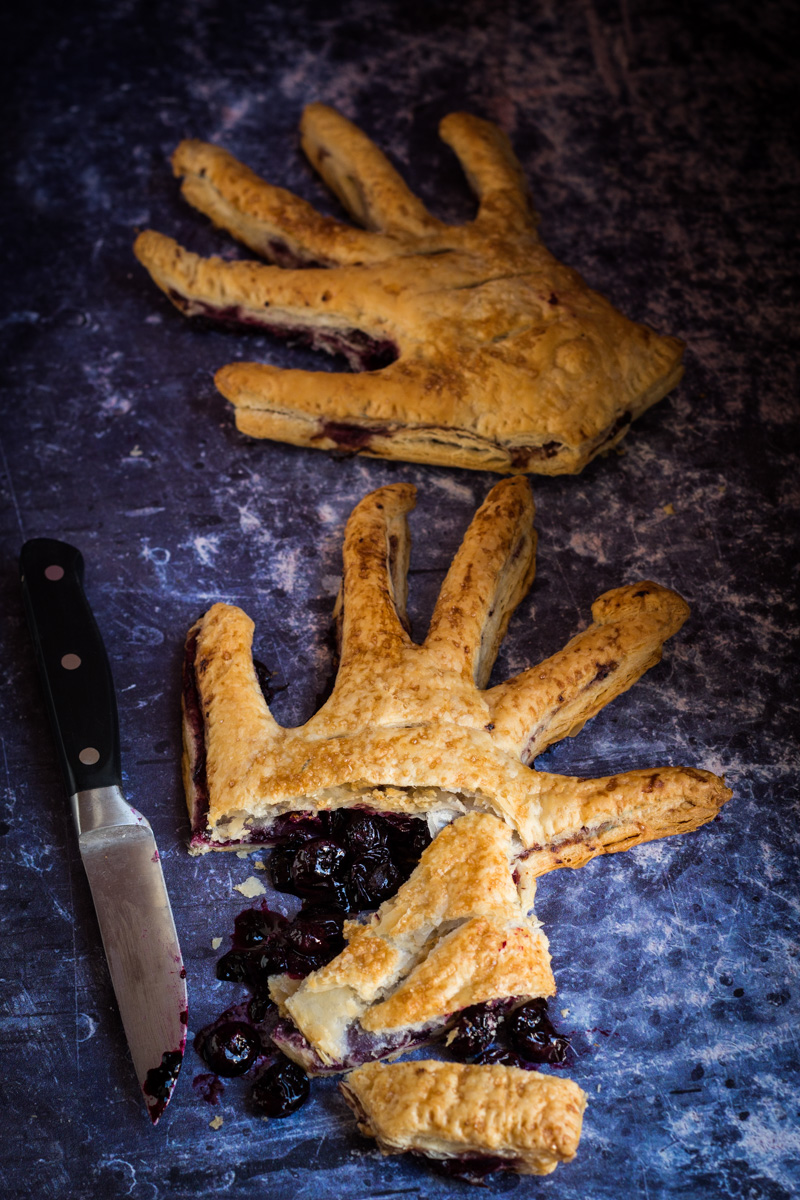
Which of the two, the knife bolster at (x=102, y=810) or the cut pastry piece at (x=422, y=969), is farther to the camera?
the knife bolster at (x=102, y=810)

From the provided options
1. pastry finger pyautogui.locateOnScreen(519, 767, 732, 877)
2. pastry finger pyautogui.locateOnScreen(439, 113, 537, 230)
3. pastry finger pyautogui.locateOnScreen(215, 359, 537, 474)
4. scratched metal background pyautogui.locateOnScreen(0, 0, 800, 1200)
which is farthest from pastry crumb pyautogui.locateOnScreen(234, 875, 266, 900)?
pastry finger pyautogui.locateOnScreen(439, 113, 537, 230)

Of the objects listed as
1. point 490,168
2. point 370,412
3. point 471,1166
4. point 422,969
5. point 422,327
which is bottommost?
point 471,1166

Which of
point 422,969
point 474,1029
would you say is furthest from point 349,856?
point 474,1029

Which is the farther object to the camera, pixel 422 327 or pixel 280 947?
pixel 422 327

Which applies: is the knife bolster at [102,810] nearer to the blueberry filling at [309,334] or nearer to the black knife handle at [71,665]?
the black knife handle at [71,665]

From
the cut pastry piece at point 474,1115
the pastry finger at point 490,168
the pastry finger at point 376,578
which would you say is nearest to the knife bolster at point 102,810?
the pastry finger at point 376,578

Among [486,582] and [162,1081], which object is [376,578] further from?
[162,1081]

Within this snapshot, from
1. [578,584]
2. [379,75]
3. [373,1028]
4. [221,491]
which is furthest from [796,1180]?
[379,75]
